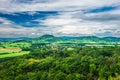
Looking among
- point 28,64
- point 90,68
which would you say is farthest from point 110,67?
point 28,64

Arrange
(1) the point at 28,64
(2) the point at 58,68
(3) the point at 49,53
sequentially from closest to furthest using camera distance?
(2) the point at 58,68 < (1) the point at 28,64 < (3) the point at 49,53

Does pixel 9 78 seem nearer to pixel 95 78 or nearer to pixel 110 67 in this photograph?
pixel 95 78

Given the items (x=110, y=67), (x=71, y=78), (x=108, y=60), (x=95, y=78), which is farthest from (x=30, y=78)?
(x=108, y=60)

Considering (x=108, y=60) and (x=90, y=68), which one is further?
(x=108, y=60)

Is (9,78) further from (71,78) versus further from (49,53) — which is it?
(49,53)

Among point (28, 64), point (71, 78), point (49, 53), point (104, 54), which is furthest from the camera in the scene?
point (49, 53)

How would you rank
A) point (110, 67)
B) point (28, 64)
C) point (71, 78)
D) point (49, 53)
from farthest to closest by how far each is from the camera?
1. point (49, 53)
2. point (28, 64)
3. point (110, 67)
4. point (71, 78)

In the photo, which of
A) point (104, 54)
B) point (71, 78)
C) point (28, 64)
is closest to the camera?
point (71, 78)

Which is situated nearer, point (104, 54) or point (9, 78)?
point (9, 78)
